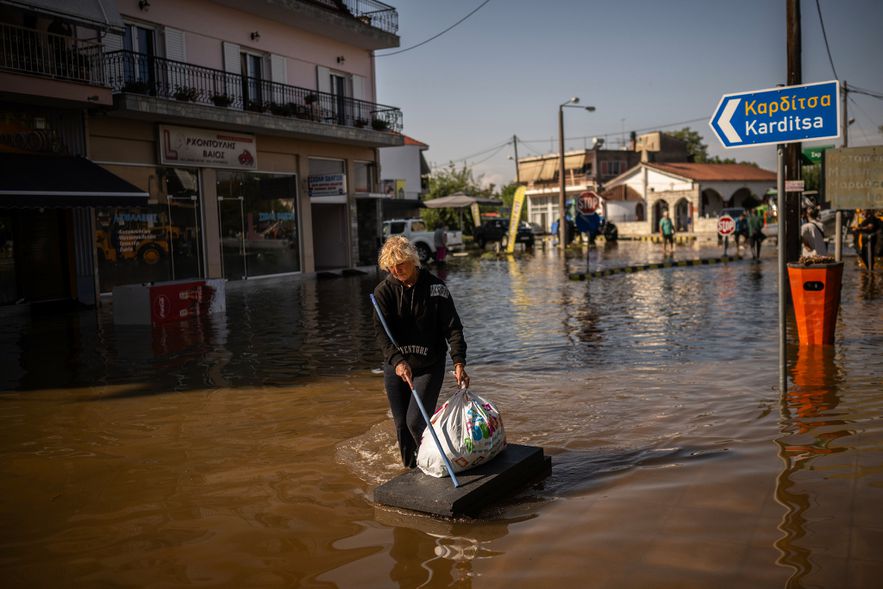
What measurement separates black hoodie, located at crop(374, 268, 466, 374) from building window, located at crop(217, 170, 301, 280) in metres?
19.2

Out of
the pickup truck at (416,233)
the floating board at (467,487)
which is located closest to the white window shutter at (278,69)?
the pickup truck at (416,233)

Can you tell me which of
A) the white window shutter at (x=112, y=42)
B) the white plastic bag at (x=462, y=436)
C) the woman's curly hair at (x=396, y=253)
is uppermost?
the white window shutter at (x=112, y=42)

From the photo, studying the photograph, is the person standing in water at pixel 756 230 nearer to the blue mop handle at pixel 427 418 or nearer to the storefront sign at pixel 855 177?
the storefront sign at pixel 855 177

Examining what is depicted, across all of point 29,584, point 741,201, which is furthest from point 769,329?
point 741,201

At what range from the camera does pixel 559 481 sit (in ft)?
17.6

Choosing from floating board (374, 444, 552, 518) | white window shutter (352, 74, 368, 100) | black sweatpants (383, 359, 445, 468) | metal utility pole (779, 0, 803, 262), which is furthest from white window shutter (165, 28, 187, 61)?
floating board (374, 444, 552, 518)

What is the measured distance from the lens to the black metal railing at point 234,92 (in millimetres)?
19719

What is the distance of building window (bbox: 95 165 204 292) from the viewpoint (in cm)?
1977

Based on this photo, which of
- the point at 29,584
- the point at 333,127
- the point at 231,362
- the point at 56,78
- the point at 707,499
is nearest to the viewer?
the point at 29,584

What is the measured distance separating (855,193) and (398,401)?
37.8ft

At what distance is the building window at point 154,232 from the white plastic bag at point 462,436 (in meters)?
16.8

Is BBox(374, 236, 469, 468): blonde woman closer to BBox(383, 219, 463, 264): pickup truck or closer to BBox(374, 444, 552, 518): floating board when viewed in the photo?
BBox(374, 444, 552, 518): floating board

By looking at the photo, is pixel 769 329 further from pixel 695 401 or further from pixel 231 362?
pixel 231 362

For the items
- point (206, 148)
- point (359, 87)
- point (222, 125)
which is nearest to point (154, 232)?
point (206, 148)
